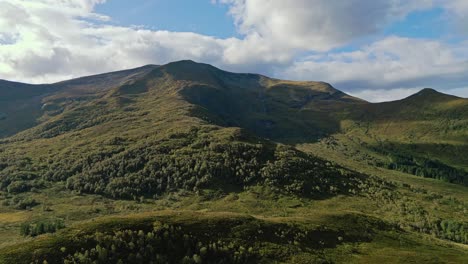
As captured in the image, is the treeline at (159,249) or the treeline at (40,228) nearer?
the treeline at (159,249)

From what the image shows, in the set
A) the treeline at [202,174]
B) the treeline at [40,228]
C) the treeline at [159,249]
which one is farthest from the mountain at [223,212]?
the treeline at [202,174]

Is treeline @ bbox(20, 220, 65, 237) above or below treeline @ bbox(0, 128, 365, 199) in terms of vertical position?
below

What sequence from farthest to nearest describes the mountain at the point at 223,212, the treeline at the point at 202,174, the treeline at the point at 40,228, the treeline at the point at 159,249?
the treeline at the point at 202,174, the treeline at the point at 40,228, the mountain at the point at 223,212, the treeline at the point at 159,249

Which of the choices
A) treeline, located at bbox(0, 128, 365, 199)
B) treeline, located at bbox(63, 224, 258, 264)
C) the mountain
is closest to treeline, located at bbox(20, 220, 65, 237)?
the mountain

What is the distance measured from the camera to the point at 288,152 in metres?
194

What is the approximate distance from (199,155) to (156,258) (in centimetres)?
12490

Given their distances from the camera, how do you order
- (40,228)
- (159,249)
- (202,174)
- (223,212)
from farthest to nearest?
1. (202,174)
2. (40,228)
3. (223,212)
4. (159,249)

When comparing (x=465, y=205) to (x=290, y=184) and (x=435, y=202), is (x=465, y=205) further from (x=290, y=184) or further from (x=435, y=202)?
(x=290, y=184)

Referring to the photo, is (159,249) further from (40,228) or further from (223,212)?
(40,228)

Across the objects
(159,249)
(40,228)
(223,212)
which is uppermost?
(223,212)

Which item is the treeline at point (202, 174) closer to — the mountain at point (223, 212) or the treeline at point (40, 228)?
the mountain at point (223, 212)

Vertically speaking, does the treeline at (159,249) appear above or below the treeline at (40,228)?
above

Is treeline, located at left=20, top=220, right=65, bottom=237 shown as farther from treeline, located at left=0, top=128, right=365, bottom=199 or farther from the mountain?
treeline, located at left=0, top=128, right=365, bottom=199

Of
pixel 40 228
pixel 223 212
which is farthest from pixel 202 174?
pixel 223 212
